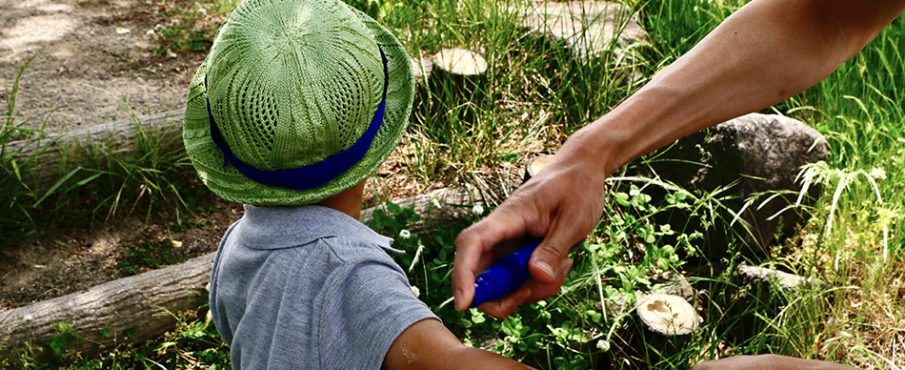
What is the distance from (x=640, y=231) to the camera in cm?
322

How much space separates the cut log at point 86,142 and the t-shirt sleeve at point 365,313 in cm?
240

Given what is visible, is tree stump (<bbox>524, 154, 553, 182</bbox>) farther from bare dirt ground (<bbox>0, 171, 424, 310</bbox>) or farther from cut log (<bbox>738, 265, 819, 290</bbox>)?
cut log (<bbox>738, 265, 819, 290</bbox>)

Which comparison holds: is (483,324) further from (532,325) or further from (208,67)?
(208,67)

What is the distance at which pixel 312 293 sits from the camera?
1674 mm

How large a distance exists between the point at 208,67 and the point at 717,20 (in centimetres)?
289

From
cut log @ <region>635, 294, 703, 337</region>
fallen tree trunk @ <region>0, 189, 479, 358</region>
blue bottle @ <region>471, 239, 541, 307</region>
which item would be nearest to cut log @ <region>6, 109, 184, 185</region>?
fallen tree trunk @ <region>0, 189, 479, 358</region>

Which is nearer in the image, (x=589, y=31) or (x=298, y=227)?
(x=298, y=227)

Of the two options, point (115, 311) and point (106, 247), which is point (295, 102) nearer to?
point (115, 311)

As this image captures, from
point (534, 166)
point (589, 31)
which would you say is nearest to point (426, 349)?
point (534, 166)

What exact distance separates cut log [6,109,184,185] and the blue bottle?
2601mm

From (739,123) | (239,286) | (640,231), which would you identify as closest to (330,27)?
(239,286)

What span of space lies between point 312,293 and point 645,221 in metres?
2.00

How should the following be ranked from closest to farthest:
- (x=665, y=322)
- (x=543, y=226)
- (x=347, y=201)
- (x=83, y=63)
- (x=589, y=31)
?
(x=543, y=226), (x=347, y=201), (x=665, y=322), (x=589, y=31), (x=83, y=63)

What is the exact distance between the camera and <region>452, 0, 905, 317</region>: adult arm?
167 cm
